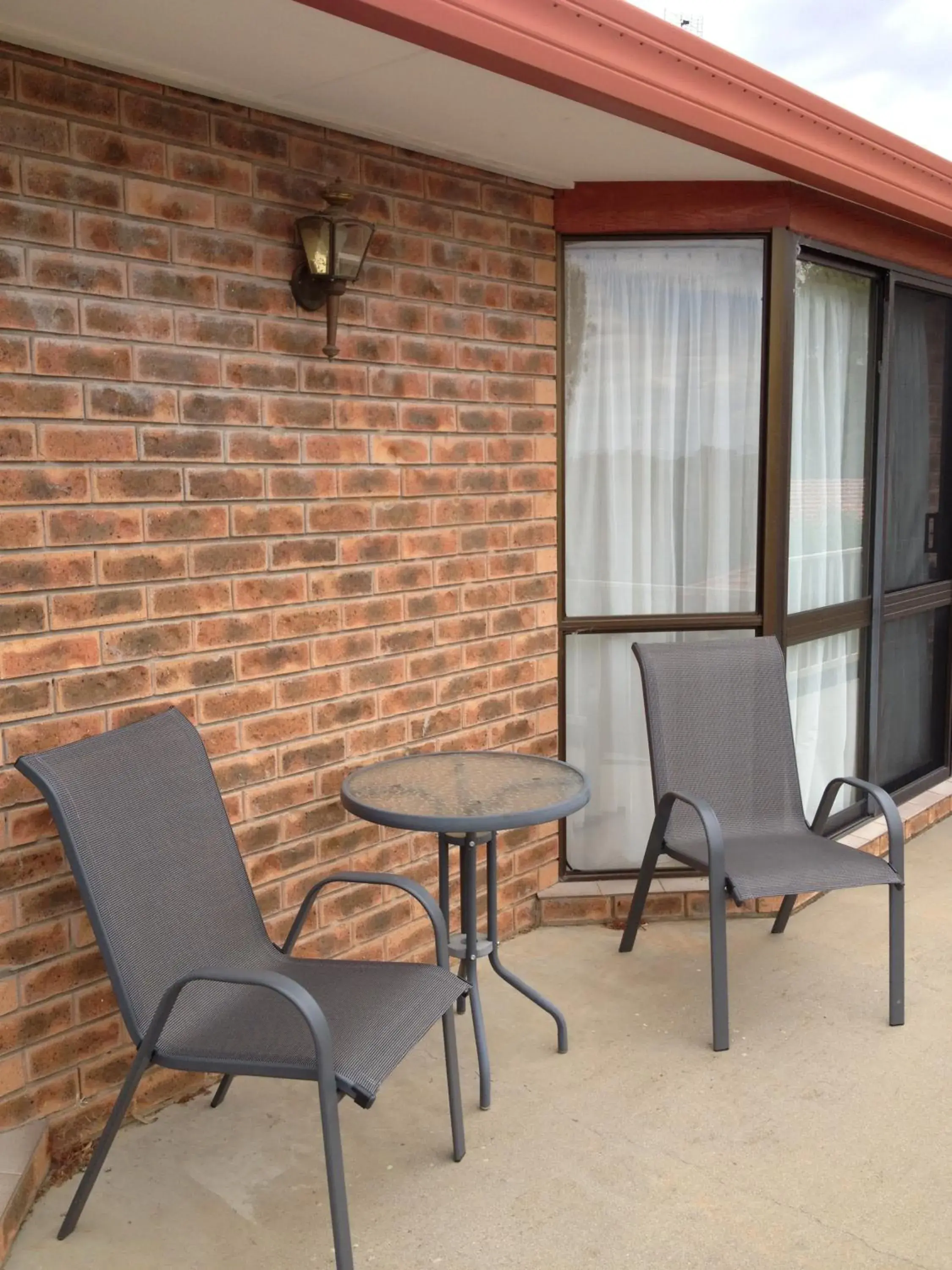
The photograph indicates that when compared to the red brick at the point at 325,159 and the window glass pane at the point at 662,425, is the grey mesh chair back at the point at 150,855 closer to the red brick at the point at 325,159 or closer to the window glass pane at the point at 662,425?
the red brick at the point at 325,159

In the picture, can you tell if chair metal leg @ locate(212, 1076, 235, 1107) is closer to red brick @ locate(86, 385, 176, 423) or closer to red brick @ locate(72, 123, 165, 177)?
red brick @ locate(86, 385, 176, 423)

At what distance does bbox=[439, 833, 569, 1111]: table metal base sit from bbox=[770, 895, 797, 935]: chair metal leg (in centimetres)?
100

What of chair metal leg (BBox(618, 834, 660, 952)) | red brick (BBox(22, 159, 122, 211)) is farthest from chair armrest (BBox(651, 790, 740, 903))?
red brick (BBox(22, 159, 122, 211))

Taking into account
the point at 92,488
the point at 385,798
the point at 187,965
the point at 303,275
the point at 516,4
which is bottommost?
the point at 187,965

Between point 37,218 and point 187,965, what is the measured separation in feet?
5.33

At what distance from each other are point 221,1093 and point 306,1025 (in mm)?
743

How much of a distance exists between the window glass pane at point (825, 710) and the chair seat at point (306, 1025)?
2.31 meters

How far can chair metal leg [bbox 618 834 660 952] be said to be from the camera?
3.54 meters

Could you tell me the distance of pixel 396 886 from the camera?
2752mm

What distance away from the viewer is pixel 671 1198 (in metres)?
2.46

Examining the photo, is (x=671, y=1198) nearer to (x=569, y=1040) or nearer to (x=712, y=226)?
(x=569, y=1040)

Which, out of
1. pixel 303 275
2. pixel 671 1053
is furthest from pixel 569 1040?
pixel 303 275

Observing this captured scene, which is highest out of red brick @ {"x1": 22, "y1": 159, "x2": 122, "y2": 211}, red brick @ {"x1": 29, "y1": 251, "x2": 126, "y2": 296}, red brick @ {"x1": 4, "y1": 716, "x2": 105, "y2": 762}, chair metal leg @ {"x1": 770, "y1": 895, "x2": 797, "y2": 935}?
red brick @ {"x1": 22, "y1": 159, "x2": 122, "y2": 211}

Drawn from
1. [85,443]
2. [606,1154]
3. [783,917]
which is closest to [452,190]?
[85,443]
